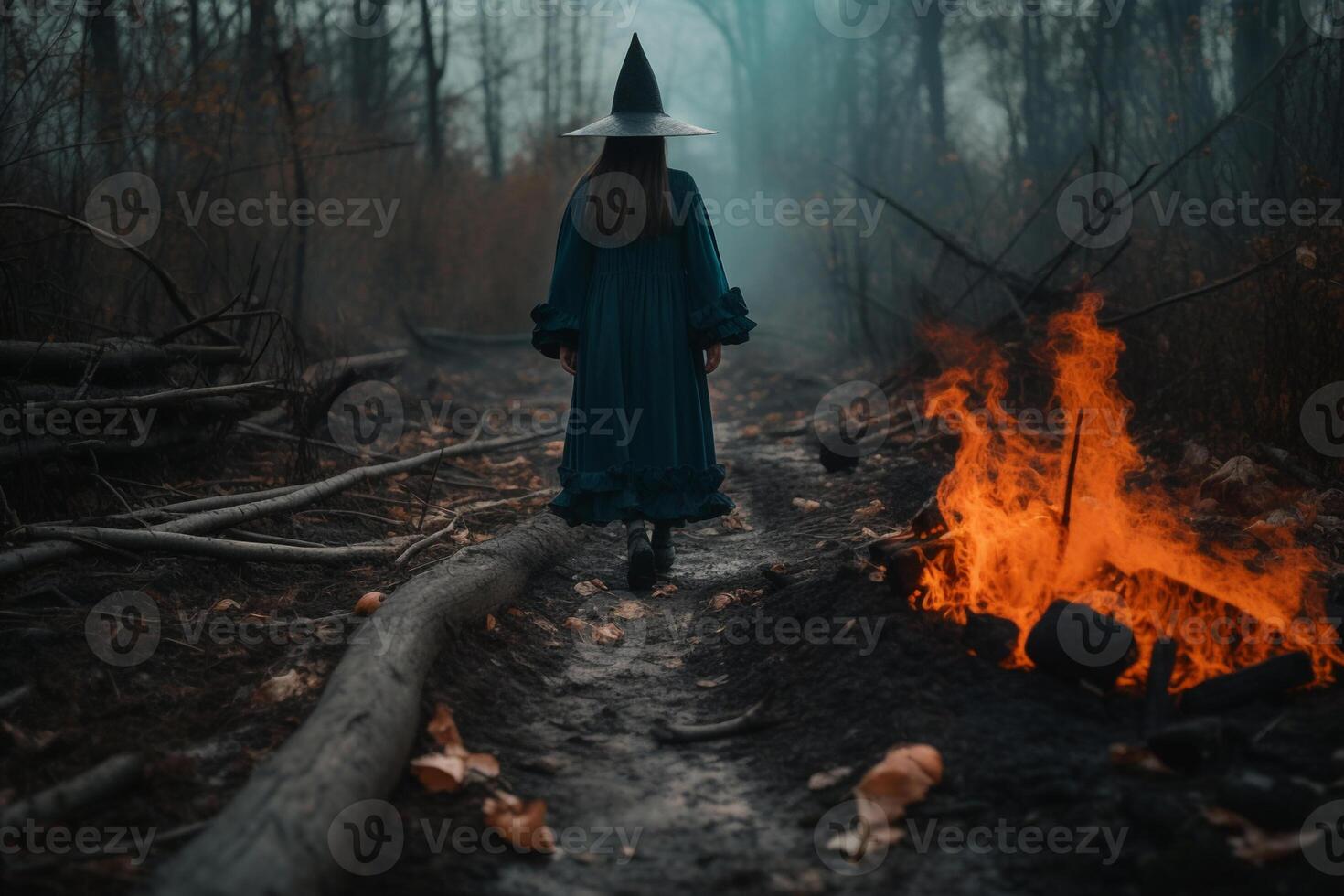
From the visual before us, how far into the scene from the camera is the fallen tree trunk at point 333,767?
2.02m

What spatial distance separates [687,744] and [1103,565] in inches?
60.5

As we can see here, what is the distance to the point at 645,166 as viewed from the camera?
5.00 m

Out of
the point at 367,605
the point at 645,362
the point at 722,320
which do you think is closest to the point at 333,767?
the point at 367,605

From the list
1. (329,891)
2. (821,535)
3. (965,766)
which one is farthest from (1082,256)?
(329,891)

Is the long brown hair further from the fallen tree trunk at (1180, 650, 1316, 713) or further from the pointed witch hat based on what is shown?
the fallen tree trunk at (1180, 650, 1316, 713)

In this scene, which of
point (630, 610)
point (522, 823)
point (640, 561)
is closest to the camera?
point (522, 823)

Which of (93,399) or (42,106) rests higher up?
(42,106)

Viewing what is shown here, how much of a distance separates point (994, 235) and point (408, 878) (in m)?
10.9

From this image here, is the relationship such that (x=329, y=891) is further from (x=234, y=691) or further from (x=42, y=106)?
(x=42, y=106)

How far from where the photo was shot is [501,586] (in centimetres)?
438

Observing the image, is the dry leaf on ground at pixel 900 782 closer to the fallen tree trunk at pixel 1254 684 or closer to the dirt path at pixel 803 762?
the dirt path at pixel 803 762

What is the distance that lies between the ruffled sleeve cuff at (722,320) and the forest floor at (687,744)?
3.96 ft

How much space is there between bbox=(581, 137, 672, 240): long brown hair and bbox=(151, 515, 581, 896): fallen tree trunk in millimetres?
2105

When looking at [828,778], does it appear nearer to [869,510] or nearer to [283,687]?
[283,687]
